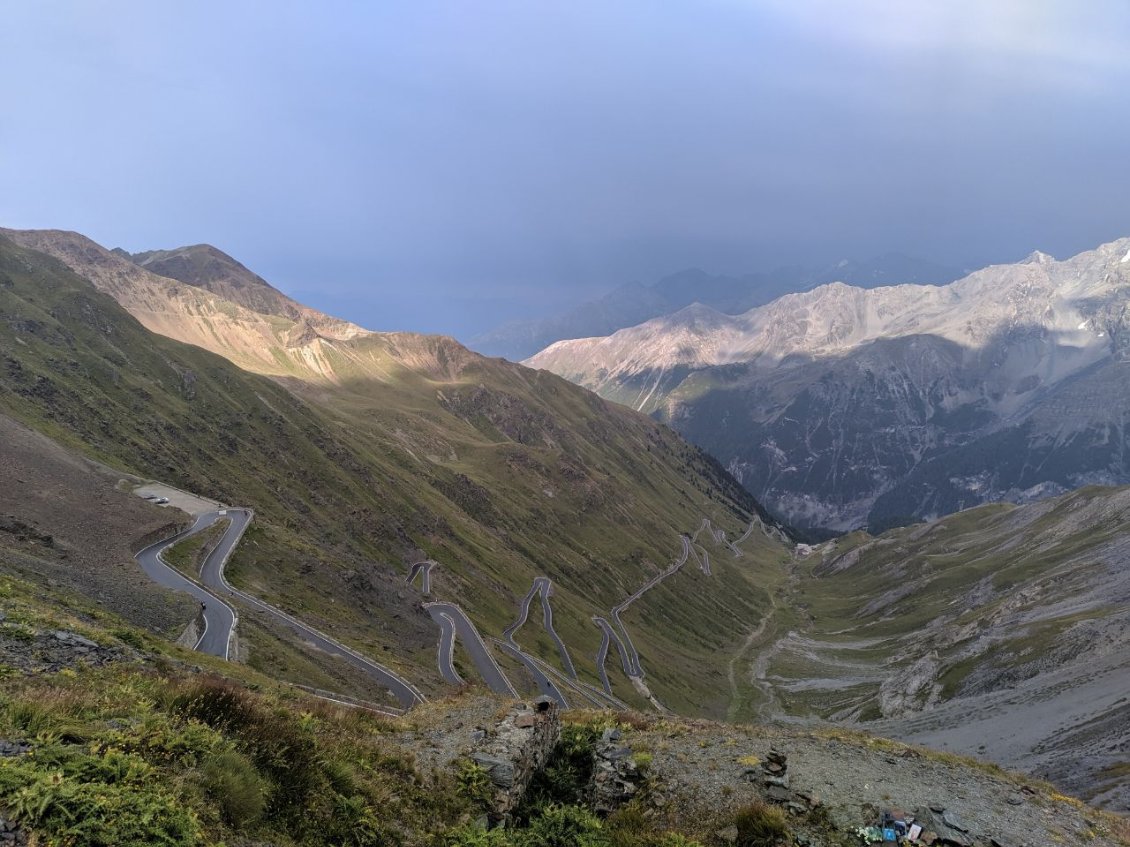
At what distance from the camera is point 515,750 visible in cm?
1898

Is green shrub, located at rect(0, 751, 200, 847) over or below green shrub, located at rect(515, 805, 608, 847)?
over

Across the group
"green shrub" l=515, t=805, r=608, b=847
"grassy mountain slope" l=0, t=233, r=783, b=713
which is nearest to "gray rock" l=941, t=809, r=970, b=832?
"green shrub" l=515, t=805, r=608, b=847

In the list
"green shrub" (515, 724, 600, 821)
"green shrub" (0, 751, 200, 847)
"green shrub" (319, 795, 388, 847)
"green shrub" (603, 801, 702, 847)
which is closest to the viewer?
"green shrub" (0, 751, 200, 847)

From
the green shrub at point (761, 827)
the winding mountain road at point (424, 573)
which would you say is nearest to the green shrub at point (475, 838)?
the green shrub at point (761, 827)

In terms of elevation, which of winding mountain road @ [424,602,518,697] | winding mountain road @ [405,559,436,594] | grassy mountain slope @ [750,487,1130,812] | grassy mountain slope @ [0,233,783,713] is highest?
grassy mountain slope @ [750,487,1130,812]

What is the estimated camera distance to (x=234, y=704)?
13820mm

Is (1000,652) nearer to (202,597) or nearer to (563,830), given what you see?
(563,830)

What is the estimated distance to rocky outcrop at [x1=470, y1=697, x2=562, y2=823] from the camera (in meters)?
17.4

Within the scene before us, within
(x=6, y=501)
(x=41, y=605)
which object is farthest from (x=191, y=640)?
(x=6, y=501)

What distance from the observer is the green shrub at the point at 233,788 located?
1020 centimetres

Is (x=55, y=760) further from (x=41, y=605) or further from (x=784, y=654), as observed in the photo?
(x=784, y=654)

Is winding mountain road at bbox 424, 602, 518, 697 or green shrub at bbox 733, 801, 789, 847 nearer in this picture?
green shrub at bbox 733, 801, 789, 847

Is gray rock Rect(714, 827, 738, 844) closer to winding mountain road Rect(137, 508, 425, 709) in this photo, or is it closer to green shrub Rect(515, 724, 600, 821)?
green shrub Rect(515, 724, 600, 821)

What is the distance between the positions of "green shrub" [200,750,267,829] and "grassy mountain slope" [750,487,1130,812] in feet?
161
